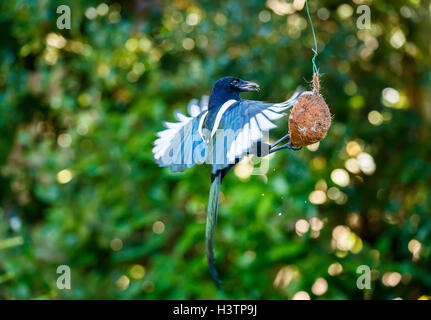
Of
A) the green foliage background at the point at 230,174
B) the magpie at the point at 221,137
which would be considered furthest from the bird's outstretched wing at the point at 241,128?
the green foliage background at the point at 230,174

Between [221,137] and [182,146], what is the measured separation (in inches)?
4.6

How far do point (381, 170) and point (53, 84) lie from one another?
161 cm

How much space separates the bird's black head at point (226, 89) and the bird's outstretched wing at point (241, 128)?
0.15 ft

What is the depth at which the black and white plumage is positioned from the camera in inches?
37.4

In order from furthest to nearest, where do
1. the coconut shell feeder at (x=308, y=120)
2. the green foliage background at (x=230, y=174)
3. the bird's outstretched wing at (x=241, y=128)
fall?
the green foliage background at (x=230, y=174) → the coconut shell feeder at (x=308, y=120) → the bird's outstretched wing at (x=241, y=128)

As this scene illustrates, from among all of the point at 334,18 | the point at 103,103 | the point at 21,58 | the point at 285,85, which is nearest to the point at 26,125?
the point at 21,58

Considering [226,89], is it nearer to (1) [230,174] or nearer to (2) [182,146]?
(2) [182,146]

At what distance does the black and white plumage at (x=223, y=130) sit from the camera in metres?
0.95

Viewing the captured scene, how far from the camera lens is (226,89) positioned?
1.06 m

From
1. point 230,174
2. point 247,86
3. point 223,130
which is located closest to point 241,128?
point 223,130

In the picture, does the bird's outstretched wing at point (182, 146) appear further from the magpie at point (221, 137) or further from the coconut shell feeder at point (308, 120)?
the coconut shell feeder at point (308, 120)

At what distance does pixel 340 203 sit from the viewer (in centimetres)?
251

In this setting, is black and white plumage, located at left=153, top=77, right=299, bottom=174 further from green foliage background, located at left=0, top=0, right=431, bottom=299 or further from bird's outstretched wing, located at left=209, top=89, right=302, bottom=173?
green foliage background, located at left=0, top=0, right=431, bottom=299
